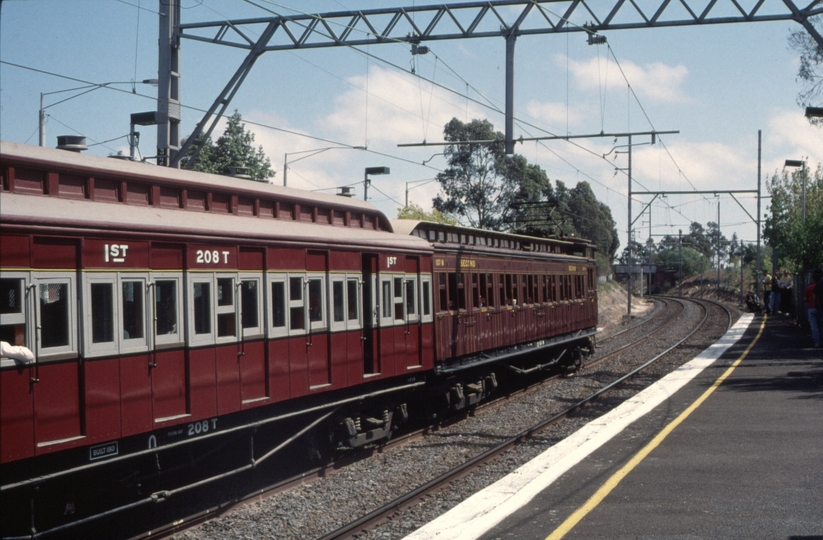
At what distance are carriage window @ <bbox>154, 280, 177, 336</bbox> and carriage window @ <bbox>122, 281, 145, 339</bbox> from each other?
166 millimetres

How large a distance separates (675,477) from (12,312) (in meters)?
6.43

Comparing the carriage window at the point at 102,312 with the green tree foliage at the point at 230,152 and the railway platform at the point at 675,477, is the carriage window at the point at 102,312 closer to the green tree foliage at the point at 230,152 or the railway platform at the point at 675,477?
the railway platform at the point at 675,477

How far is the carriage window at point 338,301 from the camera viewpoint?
1034 centimetres

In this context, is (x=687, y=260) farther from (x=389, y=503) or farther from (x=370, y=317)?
(x=389, y=503)

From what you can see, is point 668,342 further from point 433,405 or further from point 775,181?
point 775,181

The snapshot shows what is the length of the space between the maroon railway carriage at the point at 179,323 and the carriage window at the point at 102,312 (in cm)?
1

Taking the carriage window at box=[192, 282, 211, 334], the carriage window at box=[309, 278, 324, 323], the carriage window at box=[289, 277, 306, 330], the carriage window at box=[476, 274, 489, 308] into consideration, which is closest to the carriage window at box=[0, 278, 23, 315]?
the carriage window at box=[192, 282, 211, 334]

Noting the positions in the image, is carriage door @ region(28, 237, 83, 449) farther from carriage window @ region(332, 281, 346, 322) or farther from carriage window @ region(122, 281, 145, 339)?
carriage window @ region(332, 281, 346, 322)

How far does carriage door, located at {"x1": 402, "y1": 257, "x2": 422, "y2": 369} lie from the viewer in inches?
485

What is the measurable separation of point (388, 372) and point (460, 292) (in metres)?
3.17

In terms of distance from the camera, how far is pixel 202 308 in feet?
26.5

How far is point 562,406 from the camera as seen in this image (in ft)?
51.2

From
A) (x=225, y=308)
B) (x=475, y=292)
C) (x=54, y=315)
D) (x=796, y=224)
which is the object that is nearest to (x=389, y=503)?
(x=225, y=308)

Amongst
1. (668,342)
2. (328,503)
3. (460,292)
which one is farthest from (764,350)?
(328,503)
